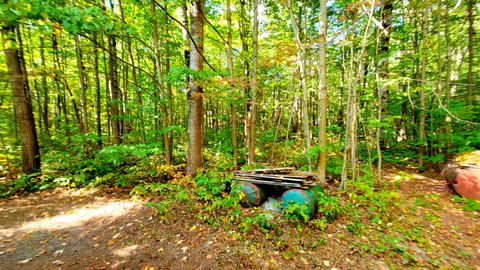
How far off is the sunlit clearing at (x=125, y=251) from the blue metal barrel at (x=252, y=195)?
2388 millimetres

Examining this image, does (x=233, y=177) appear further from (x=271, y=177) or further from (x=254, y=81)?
(x=254, y=81)

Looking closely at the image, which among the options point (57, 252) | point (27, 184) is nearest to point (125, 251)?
point (57, 252)

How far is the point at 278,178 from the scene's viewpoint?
4582mm

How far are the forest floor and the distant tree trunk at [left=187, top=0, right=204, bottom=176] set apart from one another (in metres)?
1.73

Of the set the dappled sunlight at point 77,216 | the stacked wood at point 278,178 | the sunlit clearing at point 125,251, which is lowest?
the sunlit clearing at point 125,251

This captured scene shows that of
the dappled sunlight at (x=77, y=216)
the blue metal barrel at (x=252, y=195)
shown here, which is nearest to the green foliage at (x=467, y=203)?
the blue metal barrel at (x=252, y=195)

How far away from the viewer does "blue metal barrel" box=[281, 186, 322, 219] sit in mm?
3865

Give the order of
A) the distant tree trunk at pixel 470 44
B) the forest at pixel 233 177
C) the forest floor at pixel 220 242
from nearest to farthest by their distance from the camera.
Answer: the forest floor at pixel 220 242, the forest at pixel 233 177, the distant tree trunk at pixel 470 44

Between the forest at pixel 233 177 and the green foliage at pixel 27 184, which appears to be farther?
the green foliage at pixel 27 184

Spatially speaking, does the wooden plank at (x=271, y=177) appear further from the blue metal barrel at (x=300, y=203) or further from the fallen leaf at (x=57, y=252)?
the fallen leaf at (x=57, y=252)

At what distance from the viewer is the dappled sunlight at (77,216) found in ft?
13.9

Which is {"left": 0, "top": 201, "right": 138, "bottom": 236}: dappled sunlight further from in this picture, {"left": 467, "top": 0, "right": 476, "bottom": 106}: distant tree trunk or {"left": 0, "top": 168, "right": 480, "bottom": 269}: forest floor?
{"left": 467, "top": 0, "right": 476, "bottom": 106}: distant tree trunk

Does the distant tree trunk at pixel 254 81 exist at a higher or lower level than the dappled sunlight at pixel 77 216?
higher

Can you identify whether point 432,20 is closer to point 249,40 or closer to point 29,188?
point 249,40
